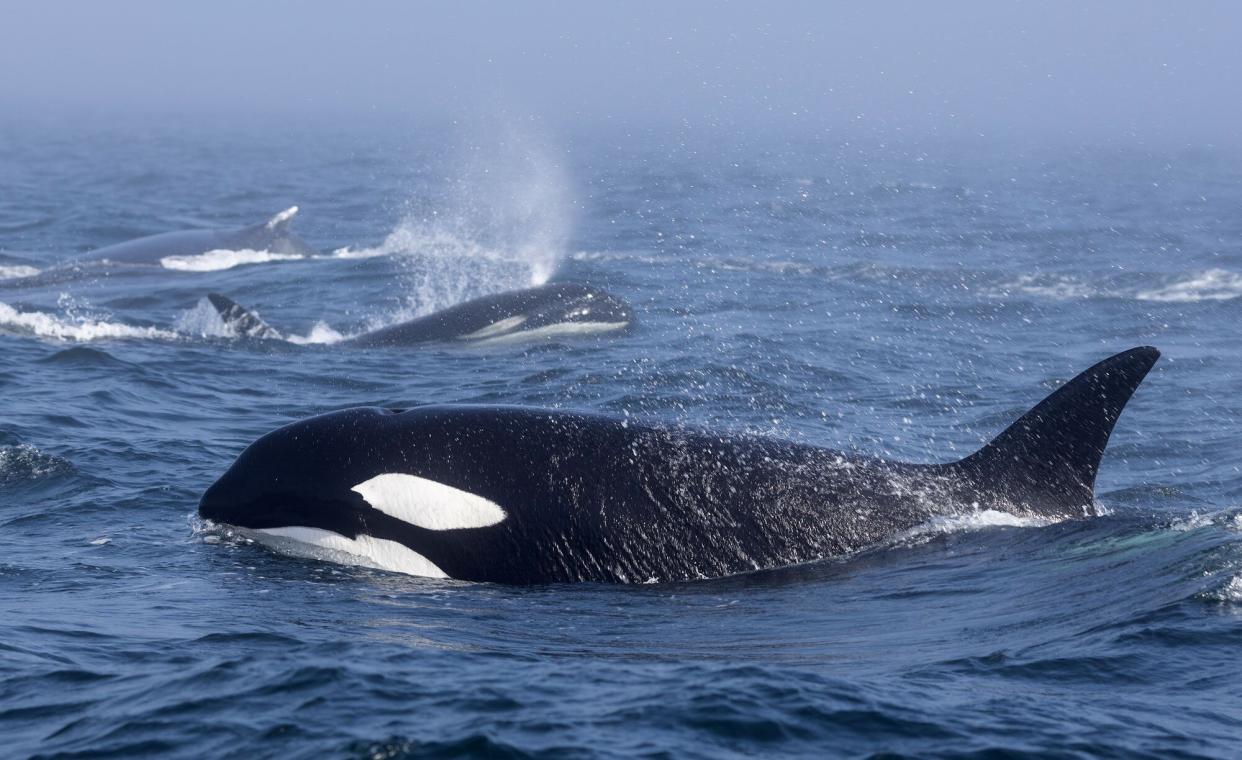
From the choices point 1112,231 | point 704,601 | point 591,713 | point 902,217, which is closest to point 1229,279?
point 1112,231

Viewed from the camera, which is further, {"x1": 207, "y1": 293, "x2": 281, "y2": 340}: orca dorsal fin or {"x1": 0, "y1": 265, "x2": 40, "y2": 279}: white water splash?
{"x1": 0, "y1": 265, "x2": 40, "y2": 279}: white water splash

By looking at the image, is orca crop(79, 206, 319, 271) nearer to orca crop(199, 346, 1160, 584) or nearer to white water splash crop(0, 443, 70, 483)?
white water splash crop(0, 443, 70, 483)

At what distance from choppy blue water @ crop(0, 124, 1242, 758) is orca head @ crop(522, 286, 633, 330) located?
0.60m

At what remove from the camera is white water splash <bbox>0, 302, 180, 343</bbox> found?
1988 cm

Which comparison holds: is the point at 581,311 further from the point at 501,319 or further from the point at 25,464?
the point at 25,464

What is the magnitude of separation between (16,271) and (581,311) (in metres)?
12.5

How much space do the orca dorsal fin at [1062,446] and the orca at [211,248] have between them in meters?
21.4

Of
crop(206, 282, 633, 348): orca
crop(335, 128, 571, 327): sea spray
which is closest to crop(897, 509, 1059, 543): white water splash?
crop(206, 282, 633, 348): orca

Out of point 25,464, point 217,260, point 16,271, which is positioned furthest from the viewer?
point 217,260

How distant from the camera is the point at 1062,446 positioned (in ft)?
31.0

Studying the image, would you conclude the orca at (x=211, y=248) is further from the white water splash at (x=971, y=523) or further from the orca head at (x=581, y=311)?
the white water splash at (x=971, y=523)

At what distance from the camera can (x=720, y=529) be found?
359 inches

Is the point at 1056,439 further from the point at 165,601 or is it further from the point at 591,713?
the point at 165,601

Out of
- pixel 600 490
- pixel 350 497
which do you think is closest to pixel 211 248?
pixel 350 497
